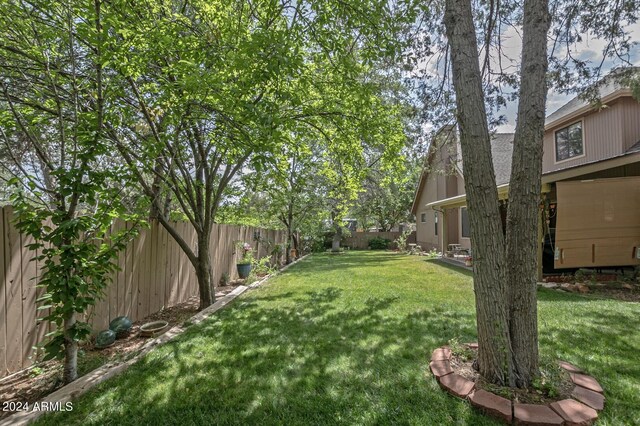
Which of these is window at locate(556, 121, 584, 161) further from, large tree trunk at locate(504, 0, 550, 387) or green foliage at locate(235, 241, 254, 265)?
green foliage at locate(235, 241, 254, 265)

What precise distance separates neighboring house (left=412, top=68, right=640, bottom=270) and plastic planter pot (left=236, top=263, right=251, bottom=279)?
5867mm

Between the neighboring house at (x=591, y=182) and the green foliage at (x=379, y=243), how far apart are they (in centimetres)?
1131

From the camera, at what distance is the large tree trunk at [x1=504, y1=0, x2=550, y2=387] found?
2.55 m

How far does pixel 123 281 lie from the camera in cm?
437

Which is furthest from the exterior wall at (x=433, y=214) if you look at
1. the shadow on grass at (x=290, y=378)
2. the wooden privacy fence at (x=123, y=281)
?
the shadow on grass at (x=290, y=378)

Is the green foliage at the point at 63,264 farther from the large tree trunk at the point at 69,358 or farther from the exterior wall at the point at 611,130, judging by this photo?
the exterior wall at the point at 611,130

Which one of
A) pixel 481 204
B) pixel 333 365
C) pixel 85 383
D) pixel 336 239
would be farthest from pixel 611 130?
pixel 336 239

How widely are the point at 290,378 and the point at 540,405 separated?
201 centimetres

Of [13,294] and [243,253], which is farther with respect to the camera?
[243,253]

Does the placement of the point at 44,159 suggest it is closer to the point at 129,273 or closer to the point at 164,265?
the point at 129,273

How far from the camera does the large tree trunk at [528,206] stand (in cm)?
255

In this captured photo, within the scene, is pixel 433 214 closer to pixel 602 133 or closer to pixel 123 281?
pixel 602 133

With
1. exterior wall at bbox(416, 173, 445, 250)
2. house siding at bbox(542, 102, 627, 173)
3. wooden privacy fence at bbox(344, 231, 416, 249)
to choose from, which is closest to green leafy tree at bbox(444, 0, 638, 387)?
house siding at bbox(542, 102, 627, 173)

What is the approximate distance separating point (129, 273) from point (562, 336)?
5.92 meters
